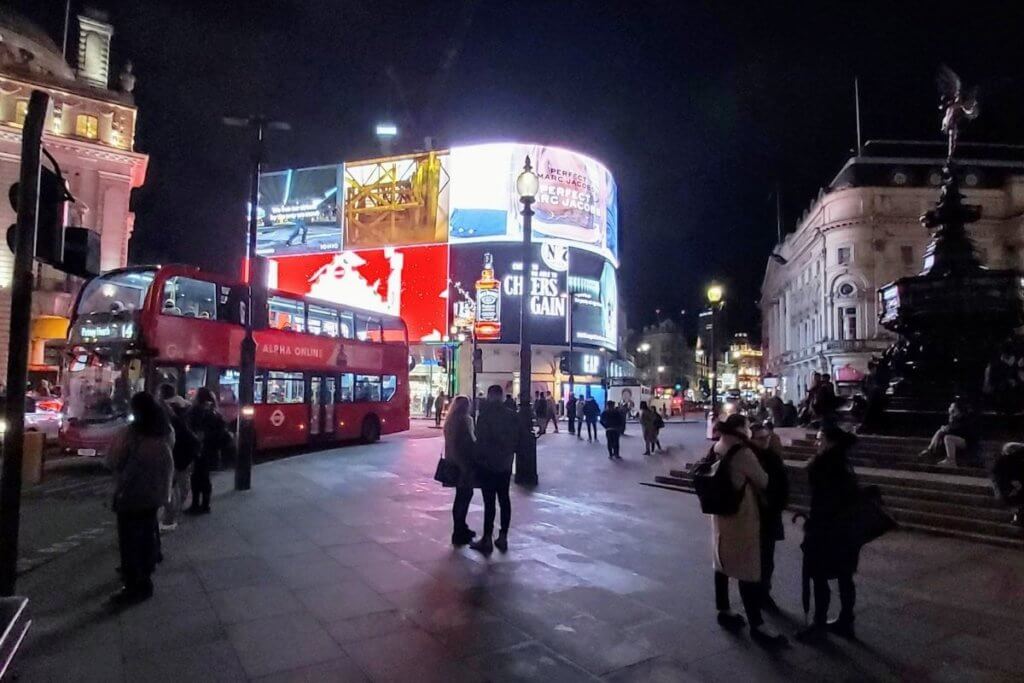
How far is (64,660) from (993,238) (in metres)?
60.8

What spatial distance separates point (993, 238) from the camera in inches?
1917

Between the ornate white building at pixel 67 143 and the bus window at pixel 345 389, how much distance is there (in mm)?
23338

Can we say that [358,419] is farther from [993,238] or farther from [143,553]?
Answer: [993,238]

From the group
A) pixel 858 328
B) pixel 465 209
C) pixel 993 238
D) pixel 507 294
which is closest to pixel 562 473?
pixel 507 294

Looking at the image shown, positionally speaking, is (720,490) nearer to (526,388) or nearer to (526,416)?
(526,388)

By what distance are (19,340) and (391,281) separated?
40.8 meters

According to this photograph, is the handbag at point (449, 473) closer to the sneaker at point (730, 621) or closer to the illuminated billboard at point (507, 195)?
the sneaker at point (730, 621)

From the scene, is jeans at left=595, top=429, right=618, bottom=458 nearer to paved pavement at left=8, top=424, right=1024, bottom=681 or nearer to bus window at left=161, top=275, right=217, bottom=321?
paved pavement at left=8, top=424, right=1024, bottom=681

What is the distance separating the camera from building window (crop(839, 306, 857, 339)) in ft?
161

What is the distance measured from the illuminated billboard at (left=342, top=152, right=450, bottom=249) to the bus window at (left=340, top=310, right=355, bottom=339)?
26382mm

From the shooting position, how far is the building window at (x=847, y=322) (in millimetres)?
49225

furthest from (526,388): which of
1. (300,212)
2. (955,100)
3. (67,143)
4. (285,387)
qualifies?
(300,212)

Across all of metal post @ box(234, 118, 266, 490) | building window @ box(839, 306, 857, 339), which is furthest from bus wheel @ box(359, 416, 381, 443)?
building window @ box(839, 306, 857, 339)

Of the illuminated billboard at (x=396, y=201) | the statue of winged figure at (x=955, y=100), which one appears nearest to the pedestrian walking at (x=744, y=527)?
the statue of winged figure at (x=955, y=100)
